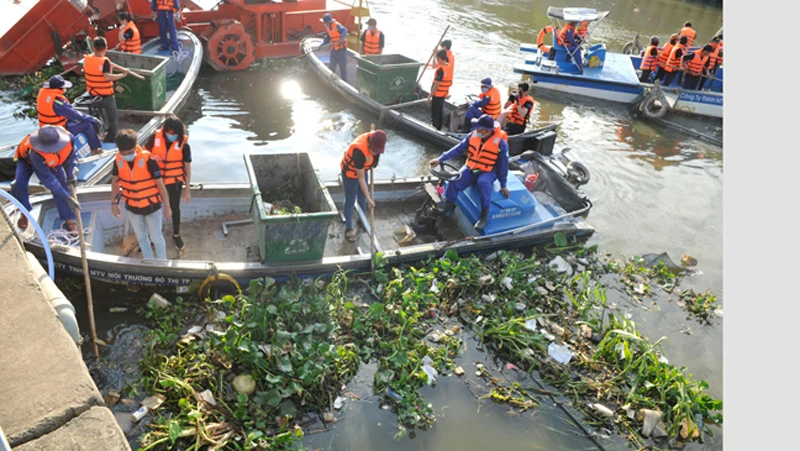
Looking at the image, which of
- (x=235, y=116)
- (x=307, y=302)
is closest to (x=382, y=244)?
(x=307, y=302)

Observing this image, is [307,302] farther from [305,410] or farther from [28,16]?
[28,16]

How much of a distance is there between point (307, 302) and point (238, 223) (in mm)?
1901

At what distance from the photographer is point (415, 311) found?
6.73 meters

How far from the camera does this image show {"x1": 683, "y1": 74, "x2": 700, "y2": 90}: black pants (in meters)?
15.3

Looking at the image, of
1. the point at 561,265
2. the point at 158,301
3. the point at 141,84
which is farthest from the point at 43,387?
the point at 141,84

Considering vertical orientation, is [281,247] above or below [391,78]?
below

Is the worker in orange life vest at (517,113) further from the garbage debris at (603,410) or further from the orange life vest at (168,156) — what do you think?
the orange life vest at (168,156)

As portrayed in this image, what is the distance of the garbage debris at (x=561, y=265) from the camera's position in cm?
797

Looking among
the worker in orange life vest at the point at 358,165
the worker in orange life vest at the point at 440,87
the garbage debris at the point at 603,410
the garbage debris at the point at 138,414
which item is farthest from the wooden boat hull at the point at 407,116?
the garbage debris at the point at 138,414

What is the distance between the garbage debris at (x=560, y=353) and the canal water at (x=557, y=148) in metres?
0.71

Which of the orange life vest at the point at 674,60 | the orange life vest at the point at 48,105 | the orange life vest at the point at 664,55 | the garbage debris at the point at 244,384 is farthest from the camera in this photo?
the orange life vest at the point at 664,55

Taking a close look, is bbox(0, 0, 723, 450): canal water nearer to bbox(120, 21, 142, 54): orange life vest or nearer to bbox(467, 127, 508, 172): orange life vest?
bbox(120, 21, 142, 54): orange life vest

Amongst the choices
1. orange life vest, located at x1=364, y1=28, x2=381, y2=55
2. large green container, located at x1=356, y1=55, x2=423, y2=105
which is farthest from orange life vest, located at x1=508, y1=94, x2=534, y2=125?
orange life vest, located at x1=364, y1=28, x2=381, y2=55

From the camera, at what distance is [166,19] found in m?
12.9
